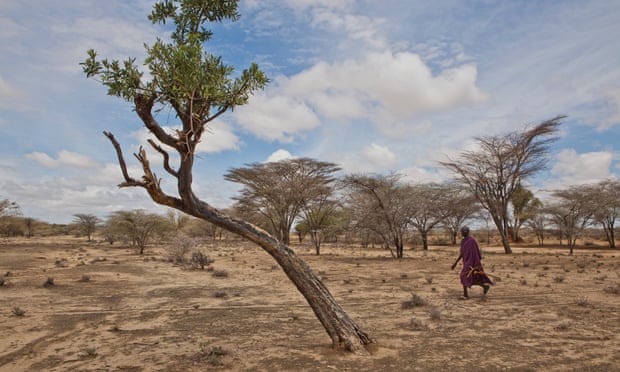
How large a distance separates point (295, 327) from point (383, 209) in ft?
51.9

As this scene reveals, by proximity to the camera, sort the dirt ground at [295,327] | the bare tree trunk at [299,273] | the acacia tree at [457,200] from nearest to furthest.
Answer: the bare tree trunk at [299,273] < the dirt ground at [295,327] < the acacia tree at [457,200]

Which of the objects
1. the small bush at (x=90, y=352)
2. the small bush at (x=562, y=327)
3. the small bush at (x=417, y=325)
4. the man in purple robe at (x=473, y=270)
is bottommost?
the small bush at (x=90, y=352)

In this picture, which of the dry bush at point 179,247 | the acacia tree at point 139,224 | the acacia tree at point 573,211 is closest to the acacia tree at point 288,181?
the acacia tree at point 139,224

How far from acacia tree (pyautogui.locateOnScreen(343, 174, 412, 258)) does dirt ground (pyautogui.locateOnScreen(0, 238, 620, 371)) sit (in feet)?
31.7

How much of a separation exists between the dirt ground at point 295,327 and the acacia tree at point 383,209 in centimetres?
965

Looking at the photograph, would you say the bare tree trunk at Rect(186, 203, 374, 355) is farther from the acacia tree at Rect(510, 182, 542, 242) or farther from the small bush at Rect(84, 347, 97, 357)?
the acacia tree at Rect(510, 182, 542, 242)

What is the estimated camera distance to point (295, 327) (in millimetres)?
6586

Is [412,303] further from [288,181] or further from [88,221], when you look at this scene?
[88,221]

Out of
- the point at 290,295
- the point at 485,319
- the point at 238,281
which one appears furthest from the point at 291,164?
the point at 485,319

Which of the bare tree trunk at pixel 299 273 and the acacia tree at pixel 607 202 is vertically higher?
the acacia tree at pixel 607 202

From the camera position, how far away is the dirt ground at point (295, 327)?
187 inches

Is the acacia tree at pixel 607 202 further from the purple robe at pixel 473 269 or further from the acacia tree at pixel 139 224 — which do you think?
the acacia tree at pixel 139 224

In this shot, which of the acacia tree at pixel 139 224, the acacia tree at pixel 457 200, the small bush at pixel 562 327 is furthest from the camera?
the acacia tree at pixel 457 200

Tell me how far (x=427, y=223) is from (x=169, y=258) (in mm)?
19316
